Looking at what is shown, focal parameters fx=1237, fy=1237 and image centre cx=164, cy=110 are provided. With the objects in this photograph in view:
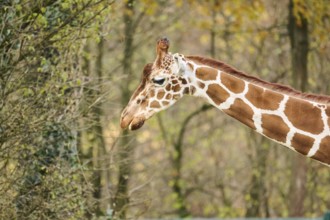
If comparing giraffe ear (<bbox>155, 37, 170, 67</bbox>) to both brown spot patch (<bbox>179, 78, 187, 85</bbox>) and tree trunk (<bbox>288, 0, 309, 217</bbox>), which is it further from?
tree trunk (<bbox>288, 0, 309, 217</bbox>)

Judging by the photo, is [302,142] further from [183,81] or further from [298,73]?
[298,73]

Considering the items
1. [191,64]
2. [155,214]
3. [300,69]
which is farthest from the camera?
[155,214]

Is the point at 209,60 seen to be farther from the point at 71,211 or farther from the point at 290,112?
the point at 71,211

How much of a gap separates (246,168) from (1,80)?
16.3 meters

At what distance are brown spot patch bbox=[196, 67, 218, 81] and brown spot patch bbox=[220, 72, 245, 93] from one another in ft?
0.35

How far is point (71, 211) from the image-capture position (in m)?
12.2

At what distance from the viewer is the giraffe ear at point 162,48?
36.5 ft

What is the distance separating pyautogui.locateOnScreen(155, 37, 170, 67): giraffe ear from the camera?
36.5 feet

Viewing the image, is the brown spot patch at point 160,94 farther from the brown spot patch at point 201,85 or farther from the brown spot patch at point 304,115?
the brown spot patch at point 304,115

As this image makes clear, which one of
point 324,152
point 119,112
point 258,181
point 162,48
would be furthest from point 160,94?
point 258,181

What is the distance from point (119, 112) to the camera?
2084 cm

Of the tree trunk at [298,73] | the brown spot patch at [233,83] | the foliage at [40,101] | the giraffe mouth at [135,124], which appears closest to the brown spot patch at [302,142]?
the brown spot patch at [233,83]

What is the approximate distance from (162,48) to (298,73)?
25.1ft

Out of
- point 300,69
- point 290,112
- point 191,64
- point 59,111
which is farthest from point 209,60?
point 300,69
